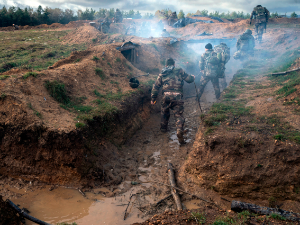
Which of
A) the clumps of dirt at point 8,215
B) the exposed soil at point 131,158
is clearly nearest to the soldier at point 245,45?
A: the exposed soil at point 131,158

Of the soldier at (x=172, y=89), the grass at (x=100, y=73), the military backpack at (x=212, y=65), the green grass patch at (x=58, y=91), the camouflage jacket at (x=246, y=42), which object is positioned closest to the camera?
the green grass patch at (x=58, y=91)

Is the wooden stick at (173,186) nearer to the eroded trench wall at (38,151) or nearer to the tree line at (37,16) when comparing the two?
the eroded trench wall at (38,151)

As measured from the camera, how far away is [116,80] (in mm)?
8695

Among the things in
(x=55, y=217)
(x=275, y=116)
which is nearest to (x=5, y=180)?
(x=55, y=217)

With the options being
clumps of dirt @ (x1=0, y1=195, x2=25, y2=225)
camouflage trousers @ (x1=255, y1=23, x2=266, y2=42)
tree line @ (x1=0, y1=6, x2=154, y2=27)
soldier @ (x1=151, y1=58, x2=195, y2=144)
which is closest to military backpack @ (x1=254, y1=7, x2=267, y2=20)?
camouflage trousers @ (x1=255, y1=23, x2=266, y2=42)

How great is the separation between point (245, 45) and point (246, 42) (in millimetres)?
196

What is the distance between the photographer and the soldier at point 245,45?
44.7 ft

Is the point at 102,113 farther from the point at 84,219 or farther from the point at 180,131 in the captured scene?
the point at 84,219

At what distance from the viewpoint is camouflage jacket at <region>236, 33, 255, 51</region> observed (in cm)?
1358

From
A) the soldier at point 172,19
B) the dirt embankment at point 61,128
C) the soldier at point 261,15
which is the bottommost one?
the dirt embankment at point 61,128

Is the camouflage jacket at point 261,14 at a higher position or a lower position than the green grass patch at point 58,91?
higher

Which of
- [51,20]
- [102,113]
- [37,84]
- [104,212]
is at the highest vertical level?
[51,20]

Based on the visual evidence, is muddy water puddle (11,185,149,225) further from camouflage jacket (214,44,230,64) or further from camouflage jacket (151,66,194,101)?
camouflage jacket (214,44,230,64)

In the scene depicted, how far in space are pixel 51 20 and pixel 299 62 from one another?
28036 mm
